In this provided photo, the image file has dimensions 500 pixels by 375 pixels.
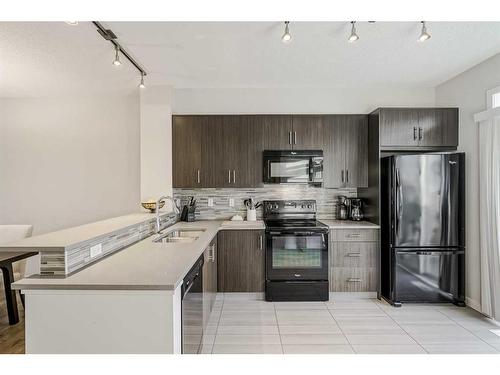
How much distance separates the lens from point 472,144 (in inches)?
134

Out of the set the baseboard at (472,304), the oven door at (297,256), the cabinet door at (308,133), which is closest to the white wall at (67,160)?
the oven door at (297,256)

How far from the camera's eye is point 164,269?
186 cm

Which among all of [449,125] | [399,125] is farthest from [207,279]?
[449,125]

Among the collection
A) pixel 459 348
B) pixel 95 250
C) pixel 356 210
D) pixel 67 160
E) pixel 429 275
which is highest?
pixel 67 160

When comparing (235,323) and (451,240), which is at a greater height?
(451,240)

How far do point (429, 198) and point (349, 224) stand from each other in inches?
33.9

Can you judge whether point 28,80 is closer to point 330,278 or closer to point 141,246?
point 141,246

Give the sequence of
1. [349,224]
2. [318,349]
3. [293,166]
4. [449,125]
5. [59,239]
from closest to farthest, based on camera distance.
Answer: [59,239] → [318,349] → [449,125] → [349,224] → [293,166]

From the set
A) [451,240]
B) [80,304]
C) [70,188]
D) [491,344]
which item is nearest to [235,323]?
[80,304]

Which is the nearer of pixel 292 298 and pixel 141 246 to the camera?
pixel 141 246

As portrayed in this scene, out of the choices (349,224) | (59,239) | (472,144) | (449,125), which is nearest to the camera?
(59,239)

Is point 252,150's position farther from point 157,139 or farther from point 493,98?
point 493,98
